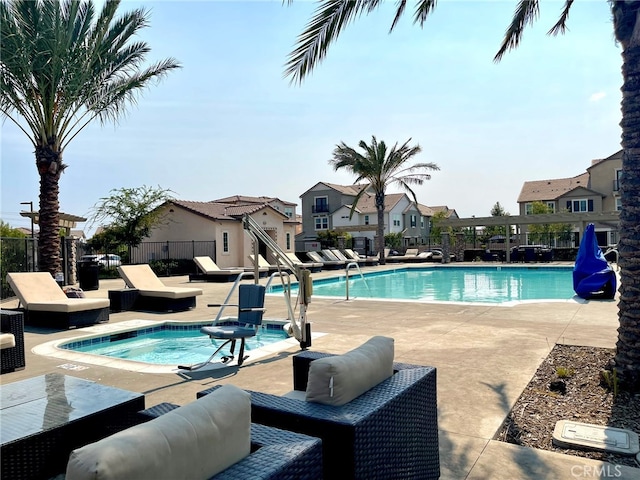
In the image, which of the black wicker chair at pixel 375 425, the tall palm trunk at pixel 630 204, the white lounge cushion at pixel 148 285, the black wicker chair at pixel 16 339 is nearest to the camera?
the black wicker chair at pixel 375 425

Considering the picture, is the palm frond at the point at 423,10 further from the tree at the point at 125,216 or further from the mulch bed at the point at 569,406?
the tree at the point at 125,216

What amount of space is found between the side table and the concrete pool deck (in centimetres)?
60

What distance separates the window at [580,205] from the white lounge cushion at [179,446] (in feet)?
158

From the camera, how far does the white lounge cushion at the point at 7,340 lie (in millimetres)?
5125

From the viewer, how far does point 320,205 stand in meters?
52.8

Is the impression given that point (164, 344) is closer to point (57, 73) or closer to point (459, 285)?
point (57, 73)

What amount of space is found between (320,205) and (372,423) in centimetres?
5088

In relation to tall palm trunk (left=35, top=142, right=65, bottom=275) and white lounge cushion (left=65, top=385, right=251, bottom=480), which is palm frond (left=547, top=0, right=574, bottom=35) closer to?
white lounge cushion (left=65, top=385, right=251, bottom=480)

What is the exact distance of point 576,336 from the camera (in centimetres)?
653

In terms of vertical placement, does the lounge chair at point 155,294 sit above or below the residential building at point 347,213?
below

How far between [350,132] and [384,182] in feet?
12.8

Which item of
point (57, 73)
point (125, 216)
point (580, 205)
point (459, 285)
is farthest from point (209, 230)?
point (580, 205)

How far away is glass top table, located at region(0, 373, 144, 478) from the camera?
7.33 ft

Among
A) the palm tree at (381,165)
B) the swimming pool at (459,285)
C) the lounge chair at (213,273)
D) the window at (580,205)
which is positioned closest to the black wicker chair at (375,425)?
the swimming pool at (459,285)
